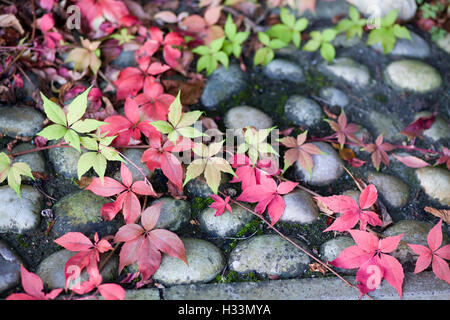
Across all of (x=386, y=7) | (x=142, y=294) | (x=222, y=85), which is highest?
(x=386, y=7)

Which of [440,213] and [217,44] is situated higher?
[217,44]

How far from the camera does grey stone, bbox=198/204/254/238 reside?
1.79m

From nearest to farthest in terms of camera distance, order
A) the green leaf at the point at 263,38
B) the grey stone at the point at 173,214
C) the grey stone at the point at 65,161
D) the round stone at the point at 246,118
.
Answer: the grey stone at the point at 173,214 → the grey stone at the point at 65,161 → the round stone at the point at 246,118 → the green leaf at the point at 263,38

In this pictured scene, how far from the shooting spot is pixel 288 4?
2.65 m

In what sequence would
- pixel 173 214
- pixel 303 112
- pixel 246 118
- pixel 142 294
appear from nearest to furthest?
pixel 142 294, pixel 173 214, pixel 246 118, pixel 303 112

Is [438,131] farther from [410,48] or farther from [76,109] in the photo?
[76,109]

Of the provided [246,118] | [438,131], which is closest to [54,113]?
[246,118]

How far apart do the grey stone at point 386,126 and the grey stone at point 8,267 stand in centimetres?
189

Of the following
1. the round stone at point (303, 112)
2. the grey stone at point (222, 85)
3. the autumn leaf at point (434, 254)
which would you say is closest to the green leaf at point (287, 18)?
the grey stone at point (222, 85)

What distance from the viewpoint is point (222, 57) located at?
227cm

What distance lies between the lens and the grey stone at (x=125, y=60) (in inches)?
90.8

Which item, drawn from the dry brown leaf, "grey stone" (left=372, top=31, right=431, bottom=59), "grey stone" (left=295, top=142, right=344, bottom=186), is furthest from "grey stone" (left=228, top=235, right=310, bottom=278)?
"grey stone" (left=372, top=31, right=431, bottom=59)

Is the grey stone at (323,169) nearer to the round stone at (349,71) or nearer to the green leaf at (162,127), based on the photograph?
the round stone at (349,71)

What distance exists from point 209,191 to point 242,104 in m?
0.60
